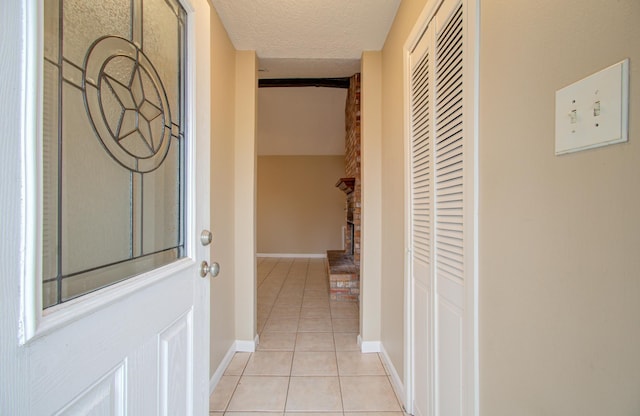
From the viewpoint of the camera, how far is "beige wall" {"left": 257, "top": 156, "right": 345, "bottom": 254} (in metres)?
7.51

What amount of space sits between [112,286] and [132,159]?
38 centimetres

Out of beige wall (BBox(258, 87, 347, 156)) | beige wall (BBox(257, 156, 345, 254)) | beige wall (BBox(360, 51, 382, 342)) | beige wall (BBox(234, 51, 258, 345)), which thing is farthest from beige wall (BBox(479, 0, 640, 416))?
beige wall (BBox(257, 156, 345, 254))

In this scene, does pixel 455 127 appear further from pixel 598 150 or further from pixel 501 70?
pixel 598 150

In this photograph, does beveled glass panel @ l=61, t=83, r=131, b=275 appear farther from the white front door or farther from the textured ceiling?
the textured ceiling

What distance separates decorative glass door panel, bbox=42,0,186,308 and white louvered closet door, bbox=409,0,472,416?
1023 mm

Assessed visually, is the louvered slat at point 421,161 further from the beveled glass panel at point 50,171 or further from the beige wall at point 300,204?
the beige wall at point 300,204

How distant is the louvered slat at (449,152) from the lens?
1.14 metres

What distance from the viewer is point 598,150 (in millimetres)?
543

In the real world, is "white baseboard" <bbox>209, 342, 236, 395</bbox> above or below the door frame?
below

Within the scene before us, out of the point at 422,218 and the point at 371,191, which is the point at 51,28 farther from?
the point at 371,191

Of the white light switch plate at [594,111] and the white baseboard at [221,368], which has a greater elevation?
the white light switch plate at [594,111]

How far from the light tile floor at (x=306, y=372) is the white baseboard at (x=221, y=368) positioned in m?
0.03

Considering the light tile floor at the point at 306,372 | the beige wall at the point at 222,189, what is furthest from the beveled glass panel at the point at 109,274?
the light tile floor at the point at 306,372

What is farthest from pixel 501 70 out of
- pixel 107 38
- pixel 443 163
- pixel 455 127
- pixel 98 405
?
pixel 98 405
